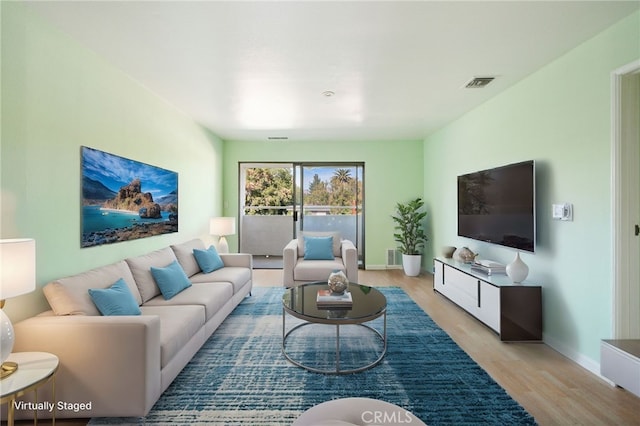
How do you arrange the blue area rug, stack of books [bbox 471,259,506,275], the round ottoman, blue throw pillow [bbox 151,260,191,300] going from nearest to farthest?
the round ottoman
the blue area rug
blue throw pillow [bbox 151,260,191,300]
stack of books [bbox 471,259,506,275]

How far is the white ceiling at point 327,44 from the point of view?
77.3 inches

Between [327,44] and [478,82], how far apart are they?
68.9 inches

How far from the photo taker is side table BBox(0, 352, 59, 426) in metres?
1.36

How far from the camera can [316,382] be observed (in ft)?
7.06

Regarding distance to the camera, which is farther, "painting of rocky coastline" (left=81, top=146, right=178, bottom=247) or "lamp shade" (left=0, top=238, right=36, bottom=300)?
"painting of rocky coastline" (left=81, top=146, right=178, bottom=247)

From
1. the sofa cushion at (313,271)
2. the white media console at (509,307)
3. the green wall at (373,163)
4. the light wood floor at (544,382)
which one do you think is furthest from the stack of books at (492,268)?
the green wall at (373,163)

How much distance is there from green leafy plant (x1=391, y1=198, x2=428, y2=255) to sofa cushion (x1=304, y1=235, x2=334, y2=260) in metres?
1.59

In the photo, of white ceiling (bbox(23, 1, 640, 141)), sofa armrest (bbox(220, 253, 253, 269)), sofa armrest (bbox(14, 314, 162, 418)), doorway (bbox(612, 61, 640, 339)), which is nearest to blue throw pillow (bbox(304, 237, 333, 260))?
sofa armrest (bbox(220, 253, 253, 269))

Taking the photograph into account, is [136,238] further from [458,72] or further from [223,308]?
[458,72]

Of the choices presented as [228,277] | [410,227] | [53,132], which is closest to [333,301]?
[228,277]

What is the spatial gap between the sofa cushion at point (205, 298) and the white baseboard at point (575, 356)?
3103mm

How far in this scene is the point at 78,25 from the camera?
84.1 inches

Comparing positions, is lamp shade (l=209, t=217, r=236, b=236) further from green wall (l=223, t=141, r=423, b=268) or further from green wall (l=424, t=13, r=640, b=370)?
green wall (l=424, t=13, r=640, b=370)

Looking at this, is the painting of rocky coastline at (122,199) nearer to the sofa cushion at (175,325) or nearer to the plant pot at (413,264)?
the sofa cushion at (175,325)
